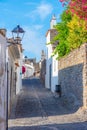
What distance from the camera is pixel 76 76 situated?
71.7ft

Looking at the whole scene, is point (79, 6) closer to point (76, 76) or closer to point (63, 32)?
point (76, 76)

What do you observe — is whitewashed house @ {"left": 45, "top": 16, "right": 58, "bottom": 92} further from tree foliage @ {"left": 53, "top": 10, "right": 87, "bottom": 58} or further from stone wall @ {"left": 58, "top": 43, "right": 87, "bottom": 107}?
stone wall @ {"left": 58, "top": 43, "right": 87, "bottom": 107}

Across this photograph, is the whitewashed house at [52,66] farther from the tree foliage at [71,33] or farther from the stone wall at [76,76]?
the stone wall at [76,76]

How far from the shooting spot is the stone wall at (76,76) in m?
19.8

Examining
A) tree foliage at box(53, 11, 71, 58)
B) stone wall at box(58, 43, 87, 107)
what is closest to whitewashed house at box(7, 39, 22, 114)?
tree foliage at box(53, 11, 71, 58)

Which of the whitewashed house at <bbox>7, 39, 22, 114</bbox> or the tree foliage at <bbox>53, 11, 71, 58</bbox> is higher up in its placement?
the tree foliage at <bbox>53, 11, 71, 58</bbox>

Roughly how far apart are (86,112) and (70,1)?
15.8 ft

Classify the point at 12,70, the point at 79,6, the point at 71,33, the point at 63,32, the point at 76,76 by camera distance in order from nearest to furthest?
the point at 79,6, the point at 76,76, the point at 71,33, the point at 12,70, the point at 63,32

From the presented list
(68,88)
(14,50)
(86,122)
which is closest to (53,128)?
(86,122)

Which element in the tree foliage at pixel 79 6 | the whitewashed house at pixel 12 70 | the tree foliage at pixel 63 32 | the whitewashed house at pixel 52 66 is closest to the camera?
the tree foliage at pixel 79 6

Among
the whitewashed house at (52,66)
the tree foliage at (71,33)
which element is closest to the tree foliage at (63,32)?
the tree foliage at (71,33)

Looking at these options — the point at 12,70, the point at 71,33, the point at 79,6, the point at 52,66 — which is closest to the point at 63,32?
the point at 12,70

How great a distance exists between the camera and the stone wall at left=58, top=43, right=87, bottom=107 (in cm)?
1975

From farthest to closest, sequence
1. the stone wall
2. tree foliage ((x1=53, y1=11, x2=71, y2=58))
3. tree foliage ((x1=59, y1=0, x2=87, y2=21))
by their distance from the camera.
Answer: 1. tree foliage ((x1=53, y1=11, x2=71, y2=58))
2. the stone wall
3. tree foliage ((x1=59, y1=0, x2=87, y2=21))
